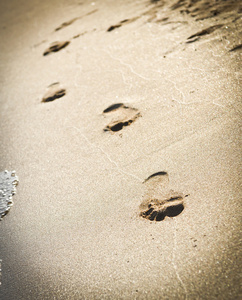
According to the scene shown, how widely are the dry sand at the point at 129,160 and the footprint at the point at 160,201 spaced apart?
17mm

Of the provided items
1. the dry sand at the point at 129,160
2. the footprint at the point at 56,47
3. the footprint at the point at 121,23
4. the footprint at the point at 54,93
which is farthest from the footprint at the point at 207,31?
the footprint at the point at 56,47

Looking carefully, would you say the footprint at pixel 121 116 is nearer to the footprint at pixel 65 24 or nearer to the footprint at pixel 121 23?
the footprint at pixel 121 23

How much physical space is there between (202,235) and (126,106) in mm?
1091

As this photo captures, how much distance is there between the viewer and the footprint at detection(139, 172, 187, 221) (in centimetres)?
137

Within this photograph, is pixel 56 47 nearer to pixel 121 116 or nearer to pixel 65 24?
pixel 65 24

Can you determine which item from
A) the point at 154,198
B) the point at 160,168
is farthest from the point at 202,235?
the point at 160,168

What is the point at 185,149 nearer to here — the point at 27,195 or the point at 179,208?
the point at 179,208

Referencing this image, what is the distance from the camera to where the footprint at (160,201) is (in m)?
1.37

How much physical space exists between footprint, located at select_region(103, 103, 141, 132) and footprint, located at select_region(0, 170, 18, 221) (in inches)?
28.5

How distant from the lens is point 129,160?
169 cm

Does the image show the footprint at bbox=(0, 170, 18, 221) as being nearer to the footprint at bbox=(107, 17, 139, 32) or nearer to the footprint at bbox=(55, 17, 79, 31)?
the footprint at bbox=(107, 17, 139, 32)

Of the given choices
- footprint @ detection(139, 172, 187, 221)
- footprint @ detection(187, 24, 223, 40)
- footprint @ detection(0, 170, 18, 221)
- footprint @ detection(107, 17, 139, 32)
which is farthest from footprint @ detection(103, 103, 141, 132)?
footprint @ detection(107, 17, 139, 32)

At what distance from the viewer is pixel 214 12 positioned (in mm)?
2547

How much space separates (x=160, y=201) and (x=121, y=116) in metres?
0.76
